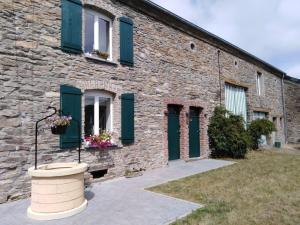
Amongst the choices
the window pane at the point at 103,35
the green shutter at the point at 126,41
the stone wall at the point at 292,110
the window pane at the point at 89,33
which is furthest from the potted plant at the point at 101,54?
the stone wall at the point at 292,110

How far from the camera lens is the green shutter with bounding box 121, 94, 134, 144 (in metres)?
8.19

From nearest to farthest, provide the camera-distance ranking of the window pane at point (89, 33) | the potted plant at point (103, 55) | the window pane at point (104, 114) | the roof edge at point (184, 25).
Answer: the window pane at point (89, 33)
the potted plant at point (103, 55)
the window pane at point (104, 114)
the roof edge at point (184, 25)

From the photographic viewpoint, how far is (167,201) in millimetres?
5715

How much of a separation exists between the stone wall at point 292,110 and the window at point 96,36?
17.5 metres

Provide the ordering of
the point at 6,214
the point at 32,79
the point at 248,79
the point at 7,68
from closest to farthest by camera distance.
Answer: 1. the point at 6,214
2. the point at 7,68
3. the point at 32,79
4. the point at 248,79

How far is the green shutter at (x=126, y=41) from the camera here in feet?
27.5

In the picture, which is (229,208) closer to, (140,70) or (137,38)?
(140,70)

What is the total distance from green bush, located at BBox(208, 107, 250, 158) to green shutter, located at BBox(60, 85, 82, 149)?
6.76 metres

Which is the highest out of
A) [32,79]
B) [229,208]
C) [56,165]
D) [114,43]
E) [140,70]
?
[114,43]

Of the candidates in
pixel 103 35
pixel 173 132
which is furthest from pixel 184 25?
pixel 173 132

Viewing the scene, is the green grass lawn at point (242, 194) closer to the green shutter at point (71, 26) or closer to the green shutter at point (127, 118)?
the green shutter at point (127, 118)

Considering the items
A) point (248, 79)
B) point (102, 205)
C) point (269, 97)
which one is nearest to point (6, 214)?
point (102, 205)

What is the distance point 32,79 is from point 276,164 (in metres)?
8.85

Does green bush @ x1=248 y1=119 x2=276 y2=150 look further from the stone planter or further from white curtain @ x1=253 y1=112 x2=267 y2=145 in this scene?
the stone planter
